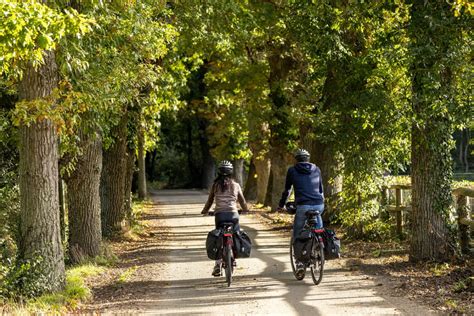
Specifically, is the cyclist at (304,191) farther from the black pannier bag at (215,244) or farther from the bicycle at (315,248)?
the black pannier bag at (215,244)

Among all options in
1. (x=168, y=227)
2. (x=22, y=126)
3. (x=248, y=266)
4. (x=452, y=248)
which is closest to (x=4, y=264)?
(x=22, y=126)

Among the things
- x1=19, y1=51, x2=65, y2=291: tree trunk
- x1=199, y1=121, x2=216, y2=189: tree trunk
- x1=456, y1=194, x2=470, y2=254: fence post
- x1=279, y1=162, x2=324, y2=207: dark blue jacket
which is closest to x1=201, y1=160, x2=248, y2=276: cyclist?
x1=279, y1=162, x2=324, y2=207: dark blue jacket

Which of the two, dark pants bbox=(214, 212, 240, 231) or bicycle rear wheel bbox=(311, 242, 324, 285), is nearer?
bicycle rear wheel bbox=(311, 242, 324, 285)

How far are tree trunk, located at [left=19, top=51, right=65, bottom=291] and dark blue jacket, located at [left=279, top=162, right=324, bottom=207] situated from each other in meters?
3.90

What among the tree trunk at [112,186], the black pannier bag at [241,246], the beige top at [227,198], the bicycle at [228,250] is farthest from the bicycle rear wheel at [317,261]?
the tree trunk at [112,186]

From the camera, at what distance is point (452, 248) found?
1359 centimetres

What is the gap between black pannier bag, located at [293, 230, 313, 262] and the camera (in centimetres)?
1217

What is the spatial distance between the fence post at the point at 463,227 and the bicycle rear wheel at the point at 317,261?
3610 millimetres

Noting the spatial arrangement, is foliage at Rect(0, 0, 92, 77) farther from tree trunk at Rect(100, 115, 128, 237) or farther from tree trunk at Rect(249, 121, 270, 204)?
tree trunk at Rect(249, 121, 270, 204)

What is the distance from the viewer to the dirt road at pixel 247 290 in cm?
1023

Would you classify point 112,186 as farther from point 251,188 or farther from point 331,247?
point 251,188

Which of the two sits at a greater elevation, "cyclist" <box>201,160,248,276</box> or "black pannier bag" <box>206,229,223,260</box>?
"cyclist" <box>201,160,248,276</box>

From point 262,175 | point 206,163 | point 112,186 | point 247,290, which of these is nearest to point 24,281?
point 247,290

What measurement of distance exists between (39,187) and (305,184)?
4.40 metres
